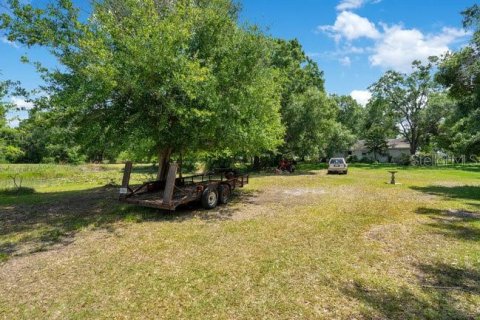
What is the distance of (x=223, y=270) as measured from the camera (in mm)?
5820

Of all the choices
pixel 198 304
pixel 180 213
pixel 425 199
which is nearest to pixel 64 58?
pixel 180 213

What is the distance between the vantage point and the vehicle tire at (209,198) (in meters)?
11.4

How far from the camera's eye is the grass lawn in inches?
177

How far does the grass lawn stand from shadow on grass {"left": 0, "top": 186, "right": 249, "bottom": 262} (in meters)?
0.07

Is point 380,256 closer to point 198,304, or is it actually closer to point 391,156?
point 198,304

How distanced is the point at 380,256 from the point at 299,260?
6.00 feet

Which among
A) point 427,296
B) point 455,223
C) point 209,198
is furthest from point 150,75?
point 455,223

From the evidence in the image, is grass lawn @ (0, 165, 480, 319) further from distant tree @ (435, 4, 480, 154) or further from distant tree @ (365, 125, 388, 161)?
distant tree @ (365, 125, 388, 161)

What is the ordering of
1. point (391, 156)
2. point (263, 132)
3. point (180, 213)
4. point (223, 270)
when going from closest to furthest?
1. point (223, 270)
2. point (180, 213)
3. point (263, 132)
4. point (391, 156)

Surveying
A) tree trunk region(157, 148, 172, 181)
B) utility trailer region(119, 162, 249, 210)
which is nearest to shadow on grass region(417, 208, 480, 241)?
utility trailer region(119, 162, 249, 210)

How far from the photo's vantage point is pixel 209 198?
11641mm

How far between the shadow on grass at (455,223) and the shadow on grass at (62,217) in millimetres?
6615

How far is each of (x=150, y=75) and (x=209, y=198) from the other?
503 centimetres

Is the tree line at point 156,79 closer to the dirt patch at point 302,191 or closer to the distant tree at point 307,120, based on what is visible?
the dirt patch at point 302,191
